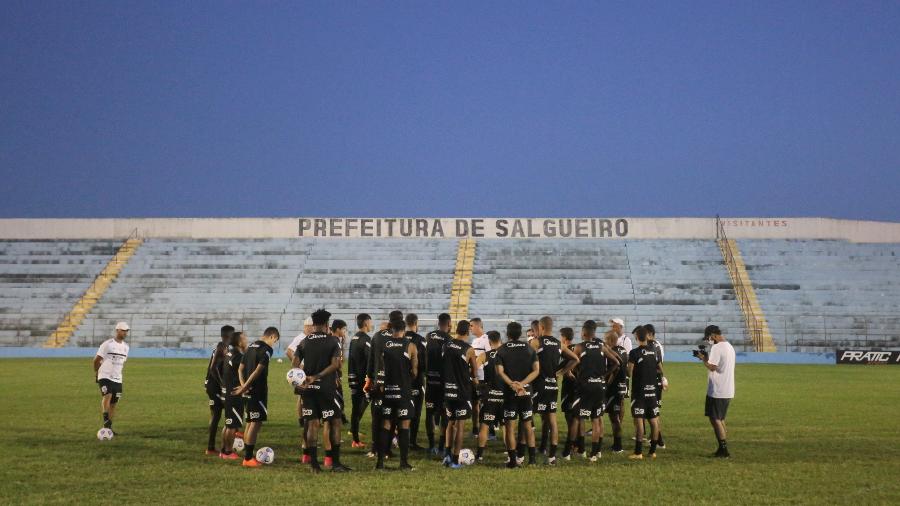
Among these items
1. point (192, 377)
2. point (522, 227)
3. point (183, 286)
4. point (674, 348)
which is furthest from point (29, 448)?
point (522, 227)

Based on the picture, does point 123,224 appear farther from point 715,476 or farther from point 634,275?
point 715,476

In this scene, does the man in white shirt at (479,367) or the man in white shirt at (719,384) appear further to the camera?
the man in white shirt at (479,367)

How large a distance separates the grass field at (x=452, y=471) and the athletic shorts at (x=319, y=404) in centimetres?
80

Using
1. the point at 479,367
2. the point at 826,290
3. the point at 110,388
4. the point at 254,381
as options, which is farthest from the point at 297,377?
the point at 826,290

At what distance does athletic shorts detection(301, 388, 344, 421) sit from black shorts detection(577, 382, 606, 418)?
396 centimetres

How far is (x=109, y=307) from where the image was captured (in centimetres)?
4862

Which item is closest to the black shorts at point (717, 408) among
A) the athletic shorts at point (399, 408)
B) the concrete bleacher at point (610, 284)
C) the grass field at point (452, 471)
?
the grass field at point (452, 471)

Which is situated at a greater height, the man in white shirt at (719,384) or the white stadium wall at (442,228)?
the white stadium wall at (442,228)

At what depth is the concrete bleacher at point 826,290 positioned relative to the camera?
143ft

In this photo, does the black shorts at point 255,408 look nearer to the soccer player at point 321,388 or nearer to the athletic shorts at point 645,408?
the soccer player at point 321,388

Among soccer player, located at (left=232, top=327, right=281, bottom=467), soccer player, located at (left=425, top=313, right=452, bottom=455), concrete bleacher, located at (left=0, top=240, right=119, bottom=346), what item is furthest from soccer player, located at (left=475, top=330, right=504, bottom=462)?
concrete bleacher, located at (left=0, top=240, right=119, bottom=346)

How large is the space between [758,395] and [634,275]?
27.1m

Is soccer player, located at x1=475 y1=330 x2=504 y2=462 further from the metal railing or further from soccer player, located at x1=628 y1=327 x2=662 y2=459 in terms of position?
the metal railing

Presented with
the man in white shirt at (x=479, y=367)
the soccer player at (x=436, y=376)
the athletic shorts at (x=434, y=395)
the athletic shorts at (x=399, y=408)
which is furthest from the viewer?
→ the man in white shirt at (x=479, y=367)
